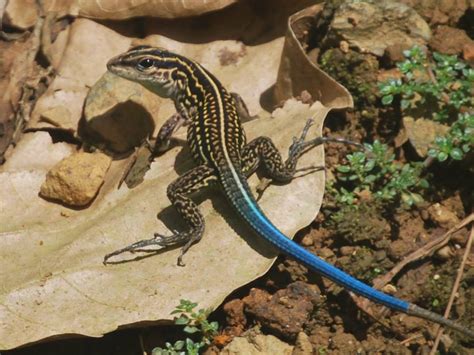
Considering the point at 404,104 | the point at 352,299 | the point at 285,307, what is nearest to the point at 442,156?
the point at 404,104

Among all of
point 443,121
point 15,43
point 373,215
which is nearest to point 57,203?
point 15,43

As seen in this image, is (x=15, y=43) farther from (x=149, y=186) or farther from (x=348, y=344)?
(x=348, y=344)

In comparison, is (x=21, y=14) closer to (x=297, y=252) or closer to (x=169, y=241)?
(x=169, y=241)

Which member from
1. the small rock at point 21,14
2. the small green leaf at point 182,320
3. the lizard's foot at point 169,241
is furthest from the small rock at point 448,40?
the small rock at point 21,14

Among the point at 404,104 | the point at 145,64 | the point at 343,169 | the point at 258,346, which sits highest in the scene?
the point at 145,64

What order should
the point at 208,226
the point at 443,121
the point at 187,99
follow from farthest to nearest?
the point at 187,99 → the point at 443,121 → the point at 208,226

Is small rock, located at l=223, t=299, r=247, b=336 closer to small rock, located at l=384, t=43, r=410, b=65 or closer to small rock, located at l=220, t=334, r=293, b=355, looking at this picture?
small rock, located at l=220, t=334, r=293, b=355
